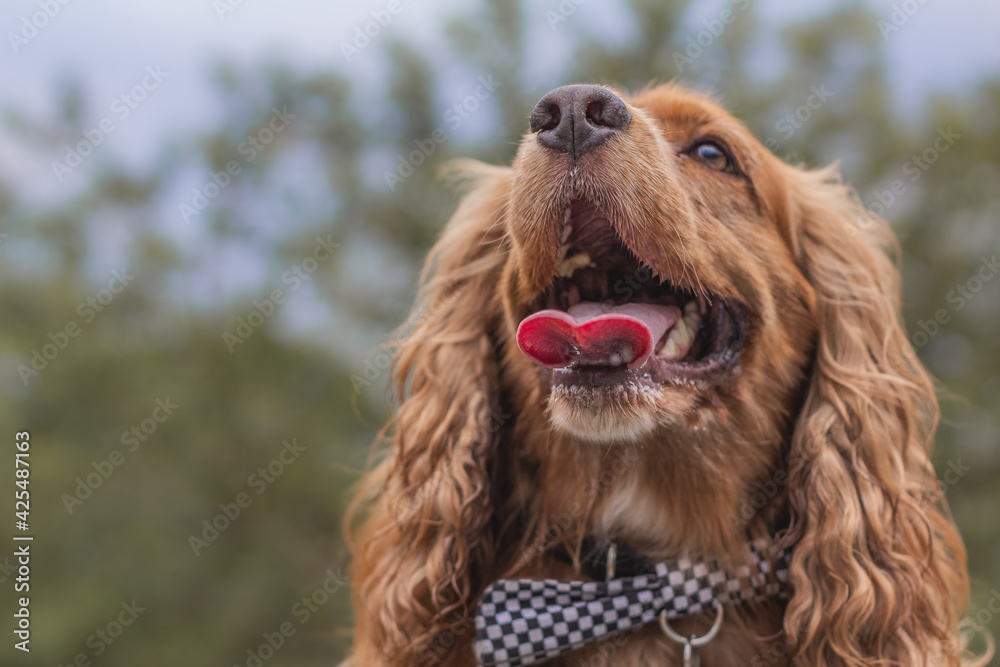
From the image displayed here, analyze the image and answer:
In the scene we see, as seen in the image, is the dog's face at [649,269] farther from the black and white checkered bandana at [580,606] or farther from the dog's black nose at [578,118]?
the black and white checkered bandana at [580,606]

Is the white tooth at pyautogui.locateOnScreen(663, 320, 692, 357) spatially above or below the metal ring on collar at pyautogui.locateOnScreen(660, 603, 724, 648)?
above

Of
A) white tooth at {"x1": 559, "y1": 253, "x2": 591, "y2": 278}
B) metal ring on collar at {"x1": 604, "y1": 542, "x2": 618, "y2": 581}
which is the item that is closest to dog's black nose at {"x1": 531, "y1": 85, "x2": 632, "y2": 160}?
white tooth at {"x1": 559, "y1": 253, "x2": 591, "y2": 278}

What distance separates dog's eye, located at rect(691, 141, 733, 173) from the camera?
2670mm

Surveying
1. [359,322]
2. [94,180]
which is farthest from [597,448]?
[94,180]

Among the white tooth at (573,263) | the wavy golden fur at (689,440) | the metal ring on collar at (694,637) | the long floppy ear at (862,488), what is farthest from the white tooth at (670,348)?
the metal ring on collar at (694,637)

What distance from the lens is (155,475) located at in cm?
1000

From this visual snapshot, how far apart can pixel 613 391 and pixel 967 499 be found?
8.45 meters

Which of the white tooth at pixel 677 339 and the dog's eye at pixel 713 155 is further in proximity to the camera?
the dog's eye at pixel 713 155

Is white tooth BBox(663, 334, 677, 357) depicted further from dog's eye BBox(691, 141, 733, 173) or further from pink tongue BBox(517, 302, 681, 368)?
dog's eye BBox(691, 141, 733, 173)

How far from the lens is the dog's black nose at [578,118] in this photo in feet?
7.27

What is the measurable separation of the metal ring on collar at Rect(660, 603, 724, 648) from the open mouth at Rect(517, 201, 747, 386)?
637mm

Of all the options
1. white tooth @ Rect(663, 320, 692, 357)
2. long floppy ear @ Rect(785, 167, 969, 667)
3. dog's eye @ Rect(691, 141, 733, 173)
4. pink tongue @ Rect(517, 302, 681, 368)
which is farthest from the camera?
dog's eye @ Rect(691, 141, 733, 173)

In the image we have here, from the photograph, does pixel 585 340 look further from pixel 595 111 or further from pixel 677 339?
pixel 595 111

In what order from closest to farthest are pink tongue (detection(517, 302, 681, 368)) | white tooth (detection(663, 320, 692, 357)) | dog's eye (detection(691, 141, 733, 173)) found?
pink tongue (detection(517, 302, 681, 368)) < white tooth (detection(663, 320, 692, 357)) < dog's eye (detection(691, 141, 733, 173))
